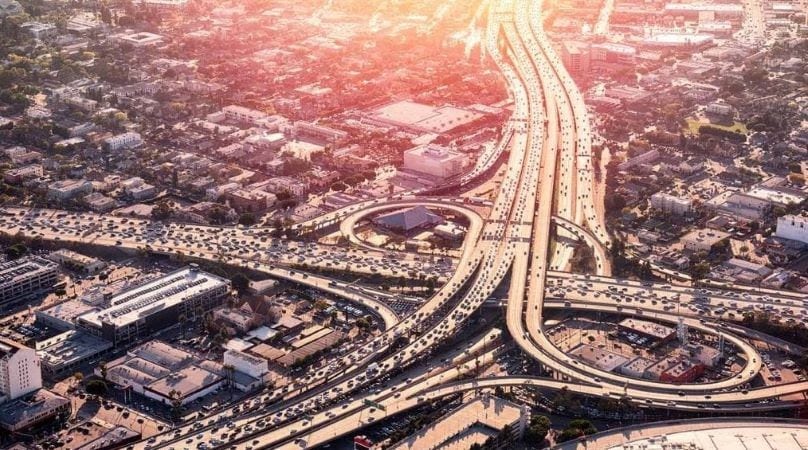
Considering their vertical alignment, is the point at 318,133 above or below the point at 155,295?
below

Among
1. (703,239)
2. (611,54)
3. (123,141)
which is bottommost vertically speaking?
(123,141)

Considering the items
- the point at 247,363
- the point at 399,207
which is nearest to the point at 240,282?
the point at 247,363

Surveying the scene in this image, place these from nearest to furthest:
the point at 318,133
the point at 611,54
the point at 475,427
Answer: the point at 475,427 → the point at 318,133 → the point at 611,54

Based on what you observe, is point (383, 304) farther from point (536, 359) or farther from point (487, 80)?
point (487, 80)

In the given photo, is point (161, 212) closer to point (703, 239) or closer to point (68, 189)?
point (68, 189)

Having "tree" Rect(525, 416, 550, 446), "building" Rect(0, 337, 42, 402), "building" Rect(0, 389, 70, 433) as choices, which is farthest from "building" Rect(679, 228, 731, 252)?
"building" Rect(0, 337, 42, 402)

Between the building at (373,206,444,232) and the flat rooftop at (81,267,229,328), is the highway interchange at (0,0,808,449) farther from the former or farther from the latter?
the flat rooftop at (81,267,229,328)

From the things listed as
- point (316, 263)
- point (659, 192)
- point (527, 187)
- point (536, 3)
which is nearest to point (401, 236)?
point (316, 263)
